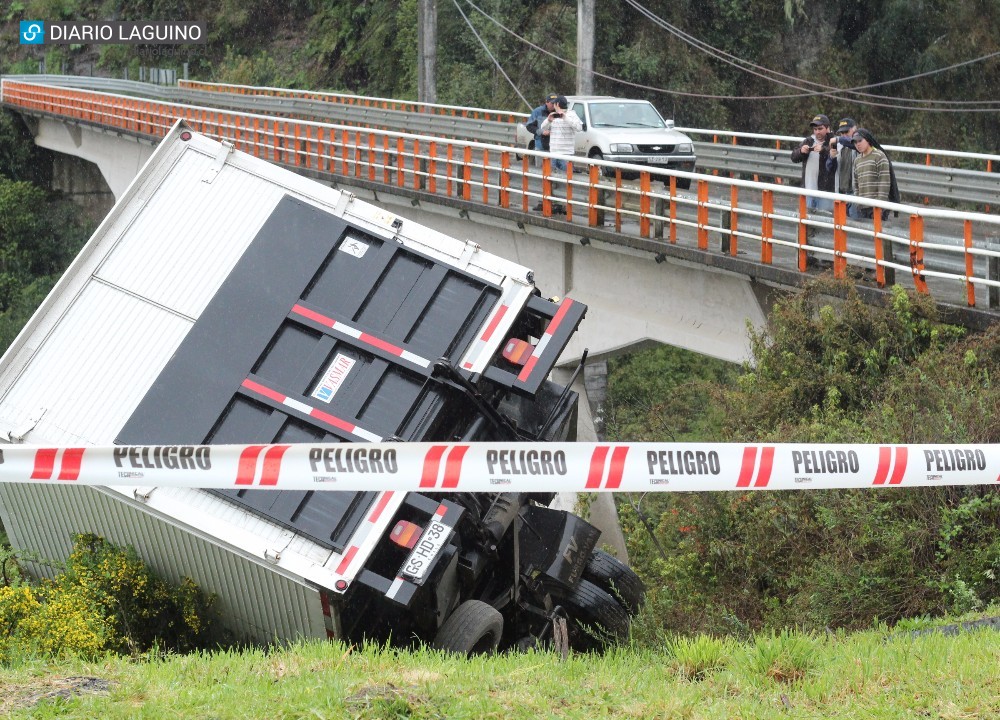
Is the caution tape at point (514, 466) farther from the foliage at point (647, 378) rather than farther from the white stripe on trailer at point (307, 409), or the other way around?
the foliage at point (647, 378)

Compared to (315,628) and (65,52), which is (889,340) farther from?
(65,52)

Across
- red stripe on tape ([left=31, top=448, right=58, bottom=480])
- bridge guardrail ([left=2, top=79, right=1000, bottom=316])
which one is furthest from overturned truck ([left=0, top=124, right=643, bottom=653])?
bridge guardrail ([left=2, top=79, right=1000, bottom=316])

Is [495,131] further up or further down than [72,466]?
further up

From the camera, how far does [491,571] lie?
27.2 ft

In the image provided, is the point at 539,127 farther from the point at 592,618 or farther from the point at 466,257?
the point at 592,618

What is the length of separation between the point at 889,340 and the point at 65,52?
5906cm

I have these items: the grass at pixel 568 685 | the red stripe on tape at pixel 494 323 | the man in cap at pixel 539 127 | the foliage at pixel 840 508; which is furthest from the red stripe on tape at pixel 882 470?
the man in cap at pixel 539 127

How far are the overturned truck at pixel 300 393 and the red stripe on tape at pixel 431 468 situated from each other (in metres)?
0.99

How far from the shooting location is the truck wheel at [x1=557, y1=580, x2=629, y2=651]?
8.87m

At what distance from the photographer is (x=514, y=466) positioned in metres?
6.09

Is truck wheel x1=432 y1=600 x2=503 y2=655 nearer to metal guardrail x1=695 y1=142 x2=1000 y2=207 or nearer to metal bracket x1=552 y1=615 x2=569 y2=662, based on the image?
metal bracket x1=552 y1=615 x2=569 y2=662

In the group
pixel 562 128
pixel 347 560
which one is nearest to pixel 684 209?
pixel 562 128

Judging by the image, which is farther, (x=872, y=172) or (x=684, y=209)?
(x=684, y=209)

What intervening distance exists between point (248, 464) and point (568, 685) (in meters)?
2.16
